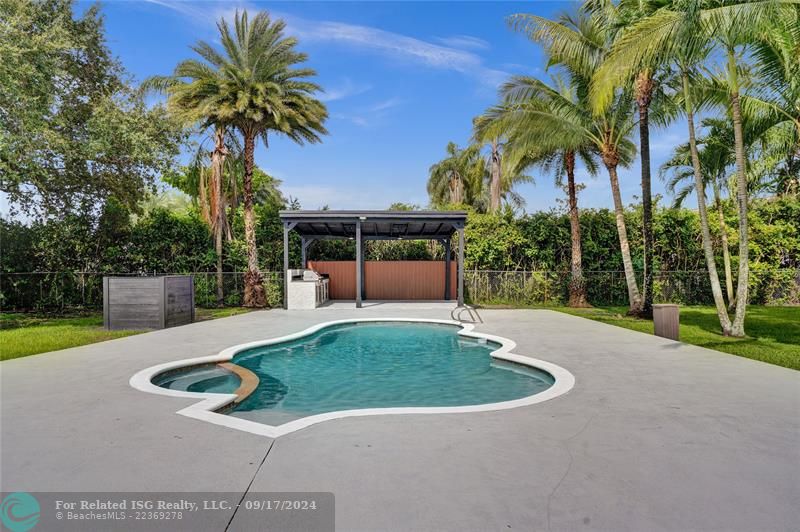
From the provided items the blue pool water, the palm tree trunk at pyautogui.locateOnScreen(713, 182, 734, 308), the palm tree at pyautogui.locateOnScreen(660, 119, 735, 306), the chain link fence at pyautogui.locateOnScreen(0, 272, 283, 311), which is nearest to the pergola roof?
the chain link fence at pyautogui.locateOnScreen(0, 272, 283, 311)

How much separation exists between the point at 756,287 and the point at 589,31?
1099 cm

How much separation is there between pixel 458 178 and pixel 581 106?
1980cm

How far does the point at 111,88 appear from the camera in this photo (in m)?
12.8

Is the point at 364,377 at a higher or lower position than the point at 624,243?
lower

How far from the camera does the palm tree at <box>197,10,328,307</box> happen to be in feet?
42.7

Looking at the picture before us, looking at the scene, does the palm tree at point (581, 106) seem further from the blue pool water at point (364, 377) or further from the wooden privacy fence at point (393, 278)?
the blue pool water at point (364, 377)

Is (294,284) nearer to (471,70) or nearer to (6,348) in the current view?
(6,348)

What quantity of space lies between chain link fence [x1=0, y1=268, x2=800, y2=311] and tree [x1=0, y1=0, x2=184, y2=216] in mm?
2460

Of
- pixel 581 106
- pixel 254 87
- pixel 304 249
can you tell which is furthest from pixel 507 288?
pixel 254 87

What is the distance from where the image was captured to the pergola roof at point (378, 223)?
501 inches

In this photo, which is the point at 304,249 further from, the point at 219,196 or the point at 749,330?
the point at 749,330

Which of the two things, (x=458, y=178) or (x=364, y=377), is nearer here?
(x=364, y=377)

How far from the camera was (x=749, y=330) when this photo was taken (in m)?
9.31

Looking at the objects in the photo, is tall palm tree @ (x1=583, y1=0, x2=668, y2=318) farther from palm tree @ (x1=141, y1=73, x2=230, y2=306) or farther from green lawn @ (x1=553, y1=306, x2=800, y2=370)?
palm tree @ (x1=141, y1=73, x2=230, y2=306)
